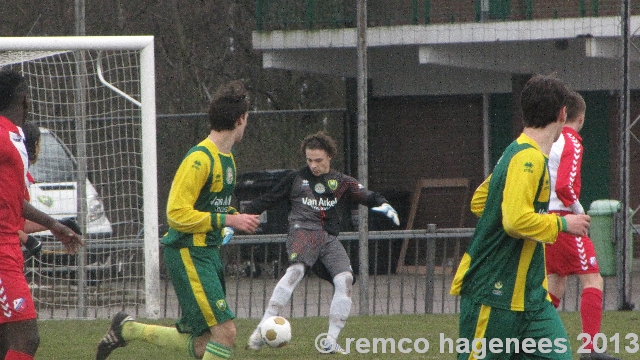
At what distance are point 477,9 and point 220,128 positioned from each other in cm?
950

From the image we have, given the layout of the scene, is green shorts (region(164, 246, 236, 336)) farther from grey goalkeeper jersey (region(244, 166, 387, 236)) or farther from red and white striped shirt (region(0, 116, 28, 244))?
grey goalkeeper jersey (region(244, 166, 387, 236))

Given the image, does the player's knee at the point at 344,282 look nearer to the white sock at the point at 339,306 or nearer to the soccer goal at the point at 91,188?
the white sock at the point at 339,306

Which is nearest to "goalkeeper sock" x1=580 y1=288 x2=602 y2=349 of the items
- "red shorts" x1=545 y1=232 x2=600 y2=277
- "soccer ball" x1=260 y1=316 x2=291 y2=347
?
"red shorts" x1=545 y1=232 x2=600 y2=277

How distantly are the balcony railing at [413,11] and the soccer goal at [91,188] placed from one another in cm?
446

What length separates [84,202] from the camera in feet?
35.5

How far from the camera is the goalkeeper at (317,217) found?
8.11 metres

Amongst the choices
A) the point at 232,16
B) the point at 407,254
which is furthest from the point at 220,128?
the point at 232,16

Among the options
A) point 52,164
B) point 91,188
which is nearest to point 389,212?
point 91,188

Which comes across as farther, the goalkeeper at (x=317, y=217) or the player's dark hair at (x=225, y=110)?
the goalkeeper at (x=317, y=217)

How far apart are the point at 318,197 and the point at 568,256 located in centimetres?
198

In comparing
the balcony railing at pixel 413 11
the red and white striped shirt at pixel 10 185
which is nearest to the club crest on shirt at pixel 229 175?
the red and white striped shirt at pixel 10 185

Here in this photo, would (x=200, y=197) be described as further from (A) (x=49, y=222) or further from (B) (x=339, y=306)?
(B) (x=339, y=306)

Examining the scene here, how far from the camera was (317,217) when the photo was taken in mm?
8289

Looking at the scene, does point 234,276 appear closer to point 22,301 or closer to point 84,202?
point 84,202
